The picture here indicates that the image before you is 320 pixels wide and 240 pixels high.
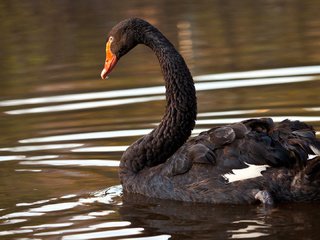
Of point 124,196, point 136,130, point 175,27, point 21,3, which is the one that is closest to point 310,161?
point 124,196

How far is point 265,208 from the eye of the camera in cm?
656

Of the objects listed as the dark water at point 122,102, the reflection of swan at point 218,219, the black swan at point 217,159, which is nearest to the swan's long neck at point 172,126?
the black swan at point 217,159

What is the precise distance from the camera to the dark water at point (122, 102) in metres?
6.49

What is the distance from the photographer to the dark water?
6.49 metres

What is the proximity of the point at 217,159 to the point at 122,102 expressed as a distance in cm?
341

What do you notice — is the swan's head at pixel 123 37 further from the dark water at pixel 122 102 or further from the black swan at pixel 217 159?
the dark water at pixel 122 102

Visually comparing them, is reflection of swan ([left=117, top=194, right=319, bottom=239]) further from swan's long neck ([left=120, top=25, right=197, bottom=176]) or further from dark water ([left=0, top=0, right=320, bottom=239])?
swan's long neck ([left=120, top=25, right=197, bottom=176])

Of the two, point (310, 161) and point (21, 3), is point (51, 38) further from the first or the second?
point (310, 161)

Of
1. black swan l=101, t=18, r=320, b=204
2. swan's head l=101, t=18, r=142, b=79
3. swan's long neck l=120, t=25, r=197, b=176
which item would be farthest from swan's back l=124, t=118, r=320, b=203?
swan's head l=101, t=18, r=142, b=79

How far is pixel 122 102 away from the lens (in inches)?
397

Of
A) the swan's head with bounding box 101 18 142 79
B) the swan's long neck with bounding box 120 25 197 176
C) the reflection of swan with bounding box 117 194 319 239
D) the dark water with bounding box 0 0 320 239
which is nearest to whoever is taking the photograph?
the reflection of swan with bounding box 117 194 319 239

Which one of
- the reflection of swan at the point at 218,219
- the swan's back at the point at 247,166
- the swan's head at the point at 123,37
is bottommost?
the reflection of swan at the point at 218,219

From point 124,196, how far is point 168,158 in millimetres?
421

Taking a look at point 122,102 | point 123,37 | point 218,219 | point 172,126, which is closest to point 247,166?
point 218,219
